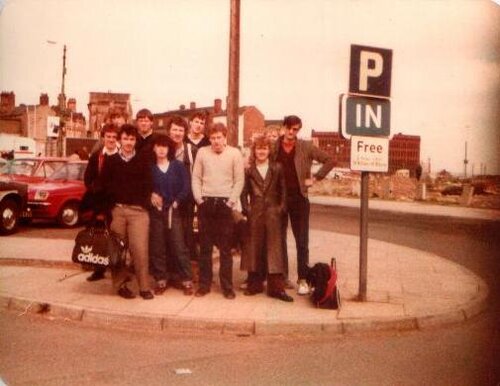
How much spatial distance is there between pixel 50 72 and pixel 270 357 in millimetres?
3185

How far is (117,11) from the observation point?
5.83 m

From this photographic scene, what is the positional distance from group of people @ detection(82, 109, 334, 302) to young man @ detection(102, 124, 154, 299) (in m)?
0.01

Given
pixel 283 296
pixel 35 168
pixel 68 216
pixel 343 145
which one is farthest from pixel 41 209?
pixel 343 145

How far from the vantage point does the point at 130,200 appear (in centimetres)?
728

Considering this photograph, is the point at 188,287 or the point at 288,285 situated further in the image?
the point at 288,285

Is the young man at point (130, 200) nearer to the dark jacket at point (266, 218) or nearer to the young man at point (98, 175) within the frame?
the young man at point (98, 175)

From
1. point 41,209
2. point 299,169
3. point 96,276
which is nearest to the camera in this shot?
point 299,169

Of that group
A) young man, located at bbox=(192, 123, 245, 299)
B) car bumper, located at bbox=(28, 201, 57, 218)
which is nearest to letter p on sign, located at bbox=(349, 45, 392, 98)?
young man, located at bbox=(192, 123, 245, 299)

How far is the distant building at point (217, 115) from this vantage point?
7453 mm

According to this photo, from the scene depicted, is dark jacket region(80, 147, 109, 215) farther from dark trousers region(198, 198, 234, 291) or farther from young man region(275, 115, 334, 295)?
young man region(275, 115, 334, 295)

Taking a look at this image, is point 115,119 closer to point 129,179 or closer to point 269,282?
point 129,179

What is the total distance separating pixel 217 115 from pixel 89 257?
92.8 inches

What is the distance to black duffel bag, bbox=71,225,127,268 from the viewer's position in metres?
7.19

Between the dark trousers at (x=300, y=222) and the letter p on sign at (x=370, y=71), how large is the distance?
1411 mm
